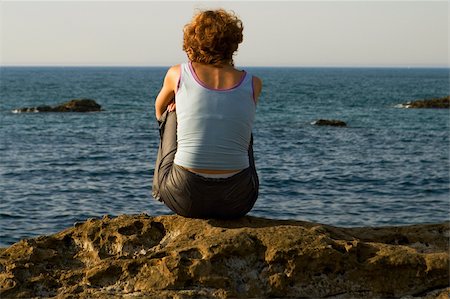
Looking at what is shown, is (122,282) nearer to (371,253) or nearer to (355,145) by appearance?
(371,253)

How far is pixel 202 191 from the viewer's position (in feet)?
18.3

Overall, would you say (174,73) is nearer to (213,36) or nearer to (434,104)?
(213,36)

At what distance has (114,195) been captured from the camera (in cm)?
1577

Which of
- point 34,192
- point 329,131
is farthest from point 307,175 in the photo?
point 329,131

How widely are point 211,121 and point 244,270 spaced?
1.27m

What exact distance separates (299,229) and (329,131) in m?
27.2

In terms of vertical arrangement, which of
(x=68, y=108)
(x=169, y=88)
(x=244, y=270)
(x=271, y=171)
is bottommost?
(x=271, y=171)

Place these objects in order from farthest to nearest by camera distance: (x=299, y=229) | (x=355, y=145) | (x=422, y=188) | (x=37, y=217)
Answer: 1. (x=355, y=145)
2. (x=422, y=188)
3. (x=37, y=217)
4. (x=299, y=229)

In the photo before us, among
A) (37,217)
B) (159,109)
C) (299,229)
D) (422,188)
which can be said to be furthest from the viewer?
(422,188)

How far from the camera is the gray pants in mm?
5570

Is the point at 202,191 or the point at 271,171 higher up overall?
the point at 202,191

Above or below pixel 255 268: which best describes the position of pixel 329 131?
below

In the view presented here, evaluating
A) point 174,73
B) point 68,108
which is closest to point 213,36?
point 174,73

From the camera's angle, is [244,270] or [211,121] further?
[211,121]
